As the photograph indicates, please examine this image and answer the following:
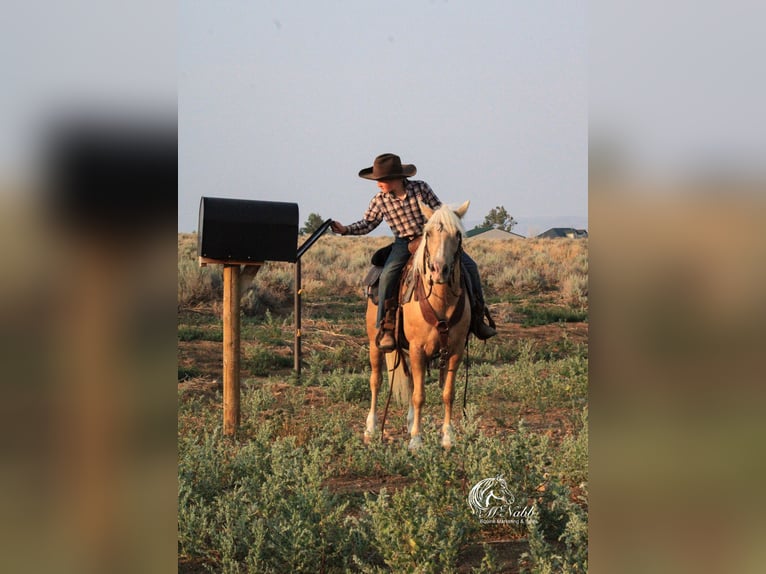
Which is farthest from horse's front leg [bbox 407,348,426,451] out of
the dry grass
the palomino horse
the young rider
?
the dry grass

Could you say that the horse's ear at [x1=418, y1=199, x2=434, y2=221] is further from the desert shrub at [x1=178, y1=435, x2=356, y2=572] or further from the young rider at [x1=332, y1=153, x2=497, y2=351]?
the desert shrub at [x1=178, y1=435, x2=356, y2=572]

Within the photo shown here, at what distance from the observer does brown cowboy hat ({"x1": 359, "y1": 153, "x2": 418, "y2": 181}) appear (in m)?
6.22

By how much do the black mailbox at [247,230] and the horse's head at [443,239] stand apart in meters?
1.11

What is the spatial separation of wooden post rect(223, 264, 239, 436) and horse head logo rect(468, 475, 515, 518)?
2482 mm

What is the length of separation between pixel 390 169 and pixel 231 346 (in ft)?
6.15

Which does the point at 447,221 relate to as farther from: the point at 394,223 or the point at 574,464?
the point at 574,464

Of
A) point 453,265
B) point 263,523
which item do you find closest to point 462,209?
point 453,265
